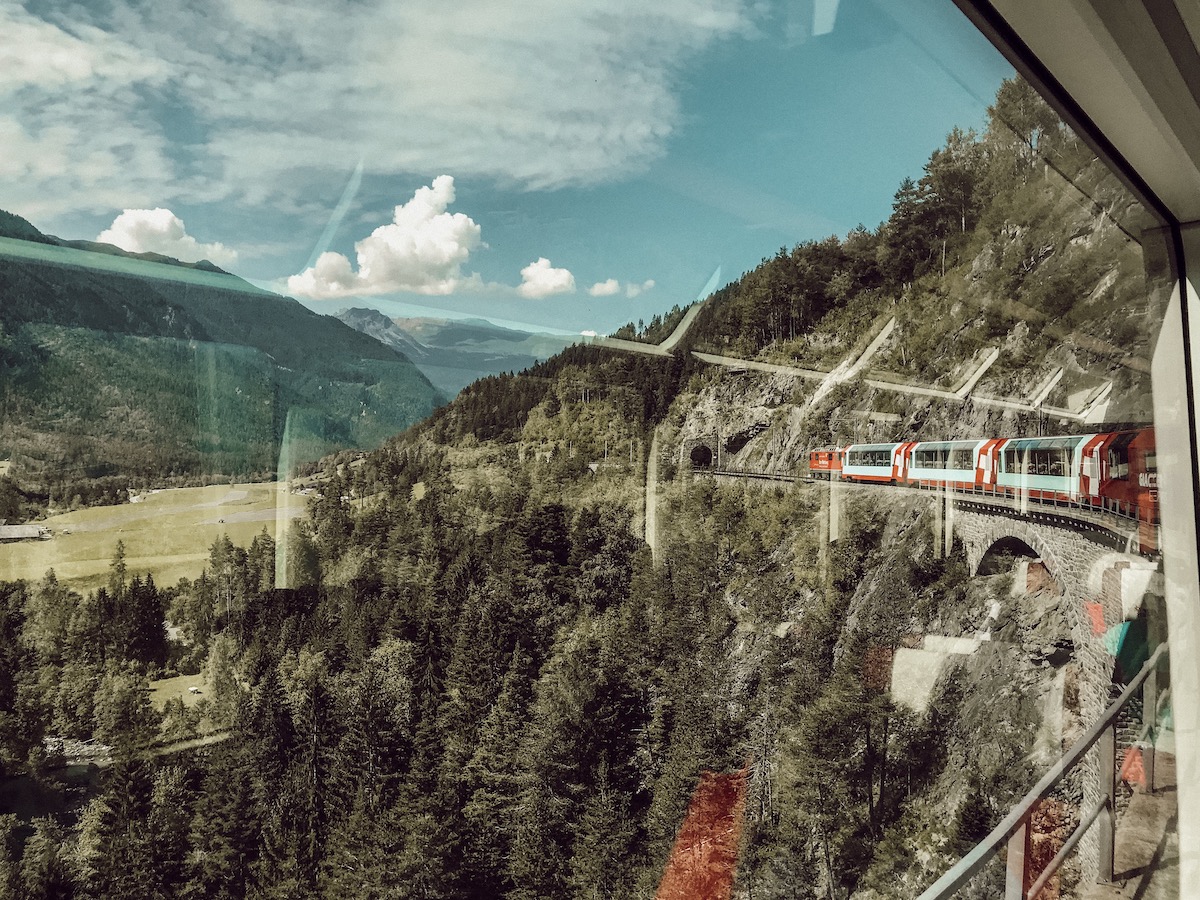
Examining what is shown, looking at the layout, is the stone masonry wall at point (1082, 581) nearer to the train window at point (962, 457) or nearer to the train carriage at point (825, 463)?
the train window at point (962, 457)

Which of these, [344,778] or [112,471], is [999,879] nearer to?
[344,778]

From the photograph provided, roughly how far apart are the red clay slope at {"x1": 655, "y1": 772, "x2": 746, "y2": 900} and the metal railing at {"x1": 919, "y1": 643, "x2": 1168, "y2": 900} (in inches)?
19.4

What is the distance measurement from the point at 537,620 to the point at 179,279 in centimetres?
85

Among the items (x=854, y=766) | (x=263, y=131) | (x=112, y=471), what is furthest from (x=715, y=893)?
(x=263, y=131)

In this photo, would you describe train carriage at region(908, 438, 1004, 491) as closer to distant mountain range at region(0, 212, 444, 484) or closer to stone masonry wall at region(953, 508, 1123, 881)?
stone masonry wall at region(953, 508, 1123, 881)

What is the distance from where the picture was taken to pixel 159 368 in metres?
0.82

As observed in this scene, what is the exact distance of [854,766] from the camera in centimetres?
196

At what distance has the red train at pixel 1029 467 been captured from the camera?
2004 millimetres

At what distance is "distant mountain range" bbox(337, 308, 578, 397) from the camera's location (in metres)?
1.04

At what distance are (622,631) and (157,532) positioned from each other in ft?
3.38

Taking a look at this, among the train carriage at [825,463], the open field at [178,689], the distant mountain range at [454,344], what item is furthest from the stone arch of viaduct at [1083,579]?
the open field at [178,689]

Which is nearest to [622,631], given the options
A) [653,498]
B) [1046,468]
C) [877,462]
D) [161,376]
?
[653,498]

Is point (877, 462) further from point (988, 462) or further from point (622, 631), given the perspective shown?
point (622, 631)

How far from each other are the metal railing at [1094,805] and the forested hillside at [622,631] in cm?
21
